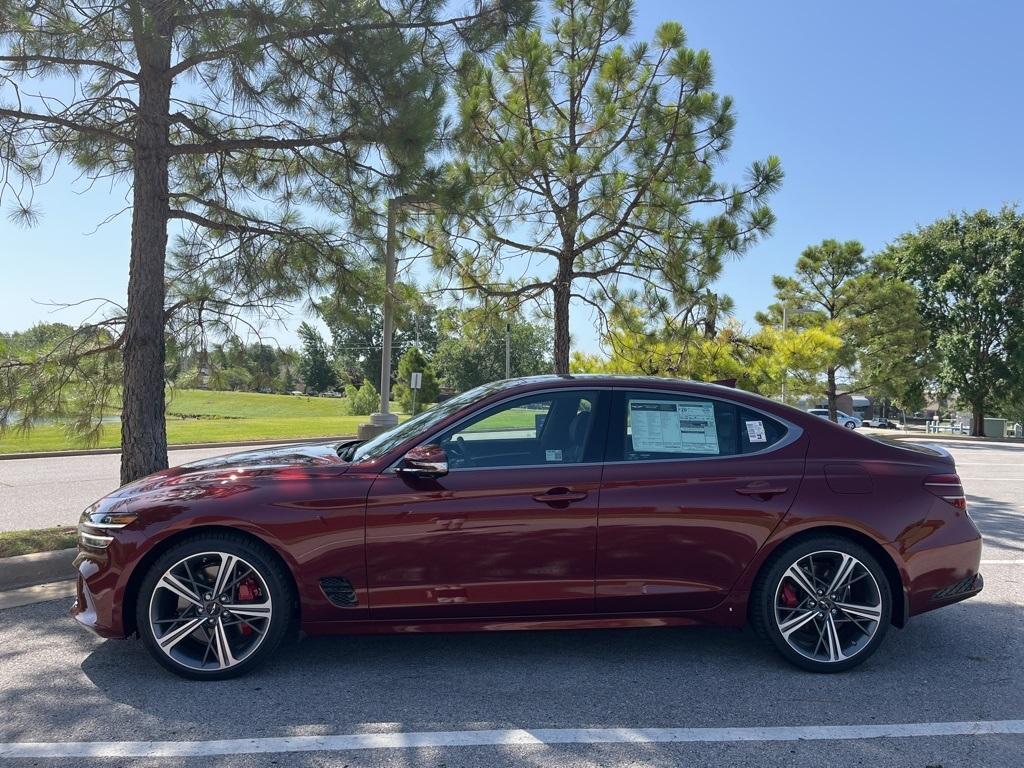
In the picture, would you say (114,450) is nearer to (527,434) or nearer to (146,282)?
(146,282)

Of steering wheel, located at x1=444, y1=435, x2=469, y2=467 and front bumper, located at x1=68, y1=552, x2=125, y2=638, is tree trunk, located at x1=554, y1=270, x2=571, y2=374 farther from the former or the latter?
front bumper, located at x1=68, y1=552, x2=125, y2=638

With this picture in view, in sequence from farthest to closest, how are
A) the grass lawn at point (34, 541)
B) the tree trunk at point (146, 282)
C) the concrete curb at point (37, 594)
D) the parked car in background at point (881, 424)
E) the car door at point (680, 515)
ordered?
the parked car in background at point (881, 424), the tree trunk at point (146, 282), the grass lawn at point (34, 541), the concrete curb at point (37, 594), the car door at point (680, 515)

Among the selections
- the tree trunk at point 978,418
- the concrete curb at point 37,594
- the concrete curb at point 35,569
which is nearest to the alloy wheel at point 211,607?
the concrete curb at point 37,594

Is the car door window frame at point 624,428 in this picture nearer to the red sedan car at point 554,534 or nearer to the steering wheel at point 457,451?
the red sedan car at point 554,534

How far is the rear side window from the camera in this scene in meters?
3.93

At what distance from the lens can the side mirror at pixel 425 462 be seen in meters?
3.62

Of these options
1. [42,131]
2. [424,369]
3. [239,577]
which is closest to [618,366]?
[42,131]

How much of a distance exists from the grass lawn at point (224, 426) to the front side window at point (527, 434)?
15.0 ft

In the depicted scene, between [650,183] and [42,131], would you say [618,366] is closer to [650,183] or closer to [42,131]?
[650,183]

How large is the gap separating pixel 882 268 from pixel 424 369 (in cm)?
2384

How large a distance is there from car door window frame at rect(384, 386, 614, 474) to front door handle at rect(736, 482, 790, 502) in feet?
2.46

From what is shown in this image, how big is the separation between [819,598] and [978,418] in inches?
1471

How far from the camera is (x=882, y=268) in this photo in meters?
32.5

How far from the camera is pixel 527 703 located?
342 cm
